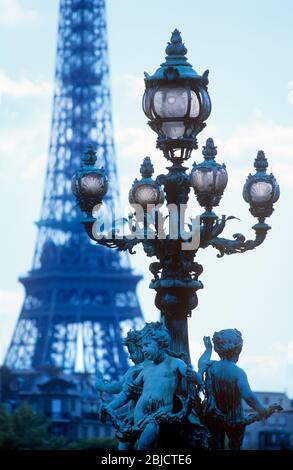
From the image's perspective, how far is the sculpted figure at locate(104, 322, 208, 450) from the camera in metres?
25.8

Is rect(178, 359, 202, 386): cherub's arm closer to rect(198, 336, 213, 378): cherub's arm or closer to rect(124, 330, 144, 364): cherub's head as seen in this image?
rect(198, 336, 213, 378): cherub's arm

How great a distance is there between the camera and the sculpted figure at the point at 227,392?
2656 cm

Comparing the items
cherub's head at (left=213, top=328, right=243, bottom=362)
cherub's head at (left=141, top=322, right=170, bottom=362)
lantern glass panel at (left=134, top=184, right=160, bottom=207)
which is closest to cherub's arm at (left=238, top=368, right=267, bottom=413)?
cherub's head at (left=213, top=328, right=243, bottom=362)

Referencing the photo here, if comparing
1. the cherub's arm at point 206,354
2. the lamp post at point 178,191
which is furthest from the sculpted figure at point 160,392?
the lamp post at point 178,191

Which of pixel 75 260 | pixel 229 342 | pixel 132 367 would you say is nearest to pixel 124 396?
pixel 132 367

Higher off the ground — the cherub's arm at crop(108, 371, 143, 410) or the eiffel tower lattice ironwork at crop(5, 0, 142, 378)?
the eiffel tower lattice ironwork at crop(5, 0, 142, 378)

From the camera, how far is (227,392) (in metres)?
26.6

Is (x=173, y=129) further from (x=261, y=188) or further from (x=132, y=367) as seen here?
(x=132, y=367)

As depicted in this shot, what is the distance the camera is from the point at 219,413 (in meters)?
26.7

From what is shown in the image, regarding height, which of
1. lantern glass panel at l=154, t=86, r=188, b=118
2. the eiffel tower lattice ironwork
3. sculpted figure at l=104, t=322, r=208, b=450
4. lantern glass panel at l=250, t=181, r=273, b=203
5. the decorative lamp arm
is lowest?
sculpted figure at l=104, t=322, r=208, b=450

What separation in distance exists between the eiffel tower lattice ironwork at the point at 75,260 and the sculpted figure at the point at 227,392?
11653cm

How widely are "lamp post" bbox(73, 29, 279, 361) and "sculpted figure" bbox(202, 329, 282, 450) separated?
2186 mm

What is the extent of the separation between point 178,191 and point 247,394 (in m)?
3.98
